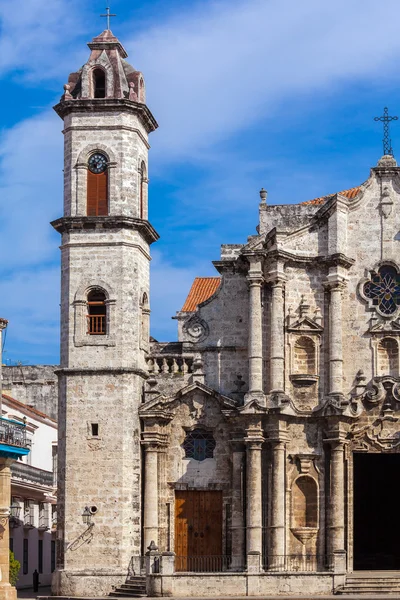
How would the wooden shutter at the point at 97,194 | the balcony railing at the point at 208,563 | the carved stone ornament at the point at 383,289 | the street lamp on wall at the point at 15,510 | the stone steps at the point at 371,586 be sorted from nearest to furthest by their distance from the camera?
the stone steps at the point at 371,586 → the balcony railing at the point at 208,563 → the wooden shutter at the point at 97,194 → the carved stone ornament at the point at 383,289 → the street lamp on wall at the point at 15,510

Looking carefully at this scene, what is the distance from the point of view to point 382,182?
3900cm

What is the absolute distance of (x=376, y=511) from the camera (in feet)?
137

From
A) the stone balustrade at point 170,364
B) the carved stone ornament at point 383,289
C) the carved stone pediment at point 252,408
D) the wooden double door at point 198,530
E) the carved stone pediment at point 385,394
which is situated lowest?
the wooden double door at point 198,530

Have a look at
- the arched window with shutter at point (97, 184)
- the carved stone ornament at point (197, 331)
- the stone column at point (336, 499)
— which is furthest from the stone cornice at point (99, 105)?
the stone column at point (336, 499)

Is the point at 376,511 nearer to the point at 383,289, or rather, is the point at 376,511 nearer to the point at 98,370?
the point at 383,289

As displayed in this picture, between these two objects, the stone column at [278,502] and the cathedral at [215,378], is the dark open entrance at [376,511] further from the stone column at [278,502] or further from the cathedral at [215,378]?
the stone column at [278,502]

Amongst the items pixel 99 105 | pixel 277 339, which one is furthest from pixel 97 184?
pixel 277 339

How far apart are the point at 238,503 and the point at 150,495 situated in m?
2.57

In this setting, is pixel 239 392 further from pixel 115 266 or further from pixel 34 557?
pixel 34 557

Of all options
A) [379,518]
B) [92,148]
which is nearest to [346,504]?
[379,518]

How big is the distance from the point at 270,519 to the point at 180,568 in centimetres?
317

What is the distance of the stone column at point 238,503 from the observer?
36719 mm

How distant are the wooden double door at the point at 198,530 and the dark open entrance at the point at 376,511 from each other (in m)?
5.57

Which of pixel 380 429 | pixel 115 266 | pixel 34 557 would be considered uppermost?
pixel 115 266
